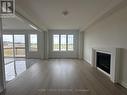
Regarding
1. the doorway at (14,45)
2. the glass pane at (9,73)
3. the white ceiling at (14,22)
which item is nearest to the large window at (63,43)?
the white ceiling at (14,22)

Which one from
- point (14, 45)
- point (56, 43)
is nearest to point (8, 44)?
point (14, 45)

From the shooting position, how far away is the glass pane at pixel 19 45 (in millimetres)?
9992

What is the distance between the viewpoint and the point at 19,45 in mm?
10047

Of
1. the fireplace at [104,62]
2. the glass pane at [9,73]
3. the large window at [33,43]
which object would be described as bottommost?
the glass pane at [9,73]

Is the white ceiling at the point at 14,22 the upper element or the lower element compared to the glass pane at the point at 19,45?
upper

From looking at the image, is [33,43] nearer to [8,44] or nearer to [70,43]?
[8,44]

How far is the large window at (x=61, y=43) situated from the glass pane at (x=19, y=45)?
2851mm

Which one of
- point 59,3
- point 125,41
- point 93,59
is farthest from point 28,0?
point 93,59

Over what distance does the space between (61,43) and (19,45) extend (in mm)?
3761

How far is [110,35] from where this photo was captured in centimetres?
436

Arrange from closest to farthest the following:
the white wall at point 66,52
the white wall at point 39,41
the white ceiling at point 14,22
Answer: the white ceiling at point 14,22, the white wall at point 39,41, the white wall at point 66,52

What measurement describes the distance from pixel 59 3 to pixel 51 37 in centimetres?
642

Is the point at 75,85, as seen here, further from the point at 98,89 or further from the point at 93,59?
the point at 93,59

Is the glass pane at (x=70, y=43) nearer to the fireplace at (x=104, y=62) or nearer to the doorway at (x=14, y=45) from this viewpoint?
the doorway at (x=14, y=45)
